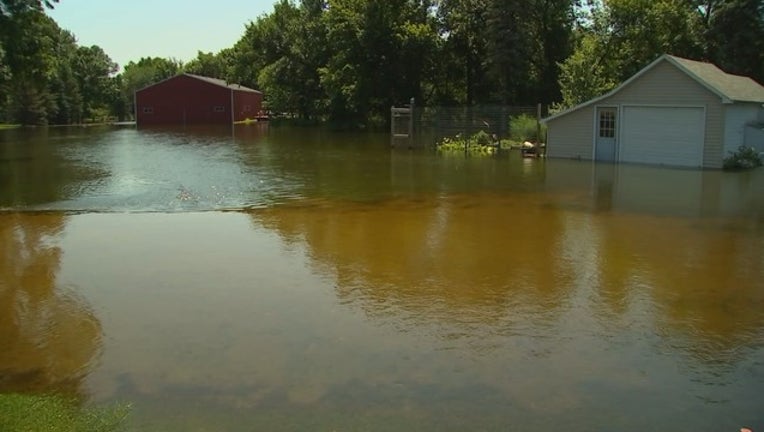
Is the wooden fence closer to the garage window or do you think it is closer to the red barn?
the garage window

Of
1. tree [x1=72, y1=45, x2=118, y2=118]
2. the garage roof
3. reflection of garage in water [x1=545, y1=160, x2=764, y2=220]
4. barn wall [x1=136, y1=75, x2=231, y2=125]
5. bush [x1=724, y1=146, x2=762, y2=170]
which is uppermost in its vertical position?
tree [x1=72, y1=45, x2=118, y2=118]

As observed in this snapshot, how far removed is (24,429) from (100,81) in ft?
323

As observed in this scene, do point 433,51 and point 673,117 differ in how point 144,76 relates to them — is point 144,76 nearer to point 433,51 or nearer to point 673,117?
point 433,51

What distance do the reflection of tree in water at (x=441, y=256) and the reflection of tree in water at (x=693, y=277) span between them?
3.10ft

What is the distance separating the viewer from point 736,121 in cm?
2258

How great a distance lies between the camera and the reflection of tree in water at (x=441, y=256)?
798 centimetres

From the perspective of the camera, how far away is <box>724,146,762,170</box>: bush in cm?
2229

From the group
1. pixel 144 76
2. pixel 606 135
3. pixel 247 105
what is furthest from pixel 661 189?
pixel 144 76

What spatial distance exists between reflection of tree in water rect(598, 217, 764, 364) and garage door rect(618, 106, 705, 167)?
10427 millimetres

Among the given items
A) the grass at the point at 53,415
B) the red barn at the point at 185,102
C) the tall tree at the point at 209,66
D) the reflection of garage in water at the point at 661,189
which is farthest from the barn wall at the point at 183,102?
the grass at the point at 53,415

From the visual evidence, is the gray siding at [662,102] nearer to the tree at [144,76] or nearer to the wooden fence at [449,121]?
the wooden fence at [449,121]

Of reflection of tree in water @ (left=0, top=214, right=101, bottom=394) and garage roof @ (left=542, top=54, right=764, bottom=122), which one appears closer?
reflection of tree in water @ (left=0, top=214, right=101, bottom=394)

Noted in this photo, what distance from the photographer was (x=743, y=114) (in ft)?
75.0

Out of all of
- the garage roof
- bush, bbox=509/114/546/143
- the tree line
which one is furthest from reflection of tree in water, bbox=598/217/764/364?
the tree line
